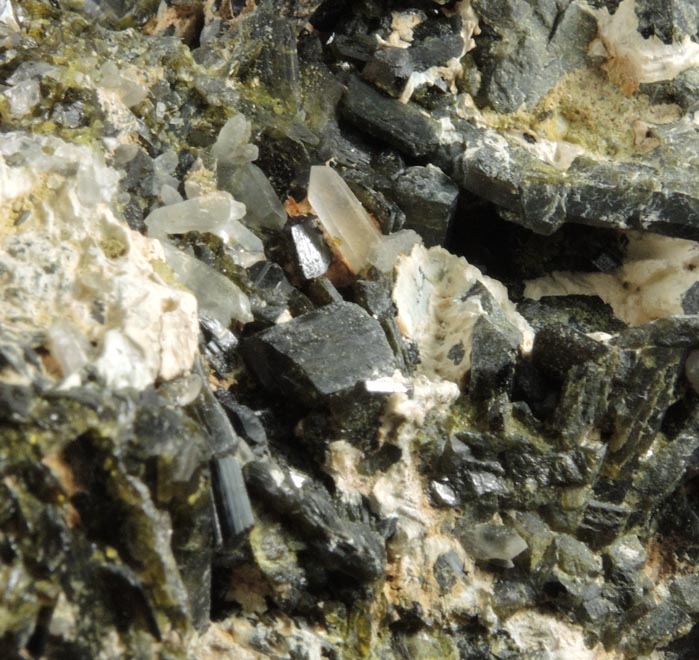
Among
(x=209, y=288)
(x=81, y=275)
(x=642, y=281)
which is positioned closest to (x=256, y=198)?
(x=209, y=288)

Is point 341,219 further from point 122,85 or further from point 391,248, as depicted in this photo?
point 122,85

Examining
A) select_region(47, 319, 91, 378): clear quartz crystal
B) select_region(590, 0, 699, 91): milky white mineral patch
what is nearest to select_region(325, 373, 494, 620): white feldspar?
select_region(47, 319, 91, 378): clear quartz crystal

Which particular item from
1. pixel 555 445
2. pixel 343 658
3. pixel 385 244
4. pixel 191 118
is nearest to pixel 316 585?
pixel 343 658

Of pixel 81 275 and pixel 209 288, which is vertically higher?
pixel 81 275

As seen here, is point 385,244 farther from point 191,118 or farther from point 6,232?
point 6,232

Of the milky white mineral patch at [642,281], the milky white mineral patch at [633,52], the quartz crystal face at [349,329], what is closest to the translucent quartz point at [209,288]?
the quartz crystal face at [349,329]

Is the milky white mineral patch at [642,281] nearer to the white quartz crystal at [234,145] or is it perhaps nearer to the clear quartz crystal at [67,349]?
the white quartz crystal at [234,145]

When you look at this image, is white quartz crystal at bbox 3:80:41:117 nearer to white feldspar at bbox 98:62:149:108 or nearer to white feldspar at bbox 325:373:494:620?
white feldspar at bbox 98:62:149:108
